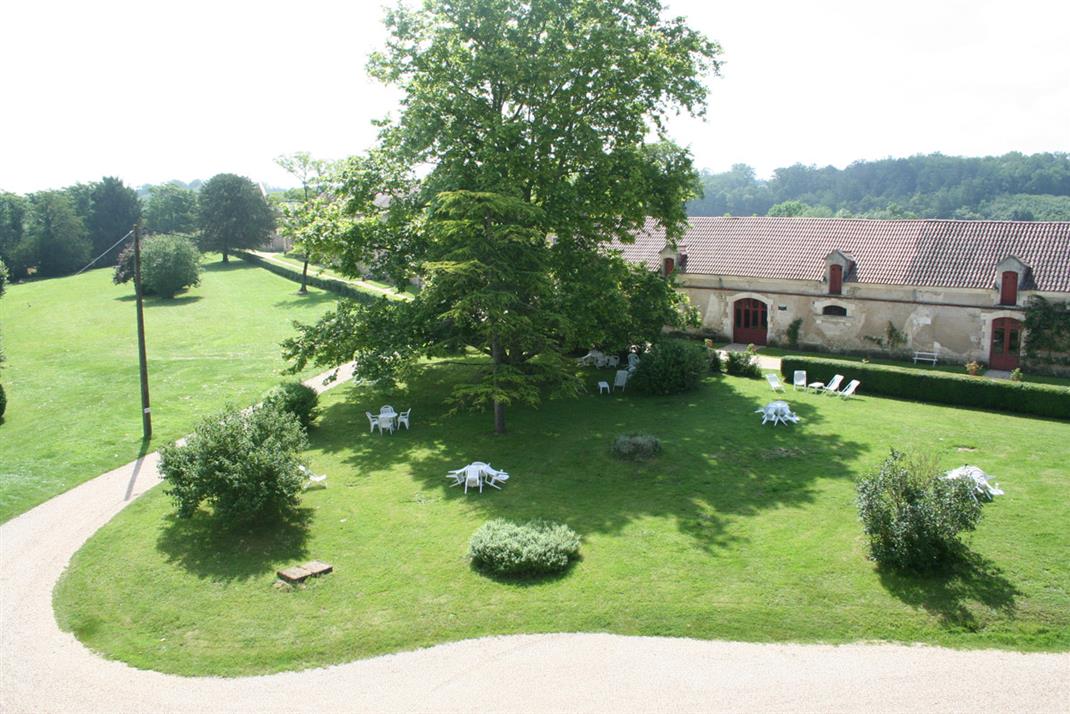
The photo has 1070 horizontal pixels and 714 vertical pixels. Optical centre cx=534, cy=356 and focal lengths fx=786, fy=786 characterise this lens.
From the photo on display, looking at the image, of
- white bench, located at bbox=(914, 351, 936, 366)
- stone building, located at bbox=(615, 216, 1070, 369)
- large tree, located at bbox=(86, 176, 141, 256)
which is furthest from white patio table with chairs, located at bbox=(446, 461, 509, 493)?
large tree, located at bbox=(86, 176, 141, 256)

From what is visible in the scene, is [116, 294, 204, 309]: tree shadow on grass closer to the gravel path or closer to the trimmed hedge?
the trimmed hedge

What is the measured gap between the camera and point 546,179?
26.5 meters

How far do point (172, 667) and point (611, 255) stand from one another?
20876 mm

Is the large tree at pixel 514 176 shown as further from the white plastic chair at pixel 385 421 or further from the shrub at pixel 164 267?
the shrub at pixel 164 267

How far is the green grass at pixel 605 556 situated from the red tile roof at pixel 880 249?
10.5 metres

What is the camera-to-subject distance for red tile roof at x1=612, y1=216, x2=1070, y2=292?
33000 mm

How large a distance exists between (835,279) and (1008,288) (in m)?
7.01

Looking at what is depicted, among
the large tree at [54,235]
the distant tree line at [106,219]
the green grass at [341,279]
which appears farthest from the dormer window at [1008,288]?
the large tree at [54,235]

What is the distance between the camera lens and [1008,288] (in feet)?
106

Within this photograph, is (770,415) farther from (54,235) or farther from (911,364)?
(54,235)

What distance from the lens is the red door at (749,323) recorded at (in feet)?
128

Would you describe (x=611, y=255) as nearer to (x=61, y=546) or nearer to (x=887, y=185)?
(x=61, y=546)

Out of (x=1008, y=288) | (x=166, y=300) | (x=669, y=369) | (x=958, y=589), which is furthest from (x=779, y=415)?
(x=166, y=300)

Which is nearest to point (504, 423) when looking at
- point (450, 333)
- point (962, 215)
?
point (450, 333)
